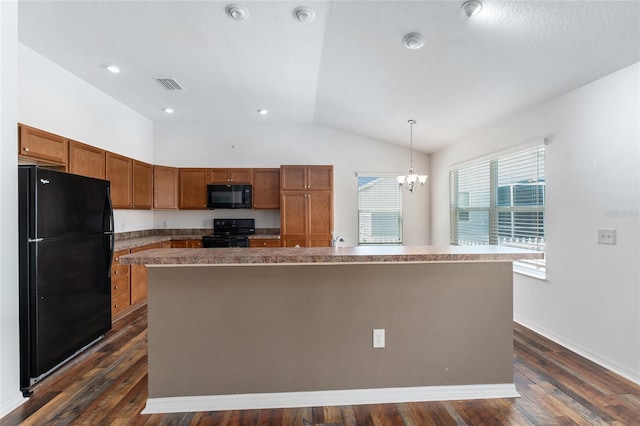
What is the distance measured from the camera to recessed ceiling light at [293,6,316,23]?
2.32 meters

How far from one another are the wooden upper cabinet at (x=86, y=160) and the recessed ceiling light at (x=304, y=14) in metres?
2.74

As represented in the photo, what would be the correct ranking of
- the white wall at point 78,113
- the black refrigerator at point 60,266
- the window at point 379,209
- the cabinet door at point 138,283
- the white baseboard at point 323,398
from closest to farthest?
the white baseboard at point 323,398 < the black refrigerator at point 60,266 < the white wall at point 78,113 < the cabinet door at point 138,283 < the window at point 379,209

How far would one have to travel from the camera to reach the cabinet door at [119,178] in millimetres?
3883

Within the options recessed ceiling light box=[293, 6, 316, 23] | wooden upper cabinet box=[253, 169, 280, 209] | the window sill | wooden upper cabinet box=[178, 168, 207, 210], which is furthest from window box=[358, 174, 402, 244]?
recessed ceiling light box=[293, 6, 316, 23]

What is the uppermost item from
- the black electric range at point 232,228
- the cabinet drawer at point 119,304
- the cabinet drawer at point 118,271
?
the black electric range at point 232,228

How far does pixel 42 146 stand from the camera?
2852 millimetres

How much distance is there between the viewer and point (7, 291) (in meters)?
2.04

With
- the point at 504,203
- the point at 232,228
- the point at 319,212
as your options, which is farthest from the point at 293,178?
the point at 504,203

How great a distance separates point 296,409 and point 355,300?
80 centimetres

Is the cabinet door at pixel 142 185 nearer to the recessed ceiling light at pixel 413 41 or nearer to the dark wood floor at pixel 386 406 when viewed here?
the dark wood floor at pixel 386 406

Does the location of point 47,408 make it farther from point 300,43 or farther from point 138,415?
point 300,43

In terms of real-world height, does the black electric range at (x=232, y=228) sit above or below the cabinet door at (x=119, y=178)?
below

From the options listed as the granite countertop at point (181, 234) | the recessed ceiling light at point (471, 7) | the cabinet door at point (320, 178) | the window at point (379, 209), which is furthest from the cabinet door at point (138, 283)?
the recessed ceiling light at point (471, 7)

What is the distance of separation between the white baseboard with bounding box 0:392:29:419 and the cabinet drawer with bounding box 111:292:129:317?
136 centimetres
